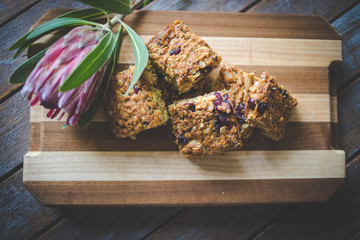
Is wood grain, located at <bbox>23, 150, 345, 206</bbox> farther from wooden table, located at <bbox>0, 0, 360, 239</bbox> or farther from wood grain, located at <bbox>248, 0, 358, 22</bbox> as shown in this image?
wood grain, located at <bbox>248, 0, 358, 22</bbox>

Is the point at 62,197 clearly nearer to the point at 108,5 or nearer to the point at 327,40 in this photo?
the point at 108,5

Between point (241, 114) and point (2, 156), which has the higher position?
point (241, 114)

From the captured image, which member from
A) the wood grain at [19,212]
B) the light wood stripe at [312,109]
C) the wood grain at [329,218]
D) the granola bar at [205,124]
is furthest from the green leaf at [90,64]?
the wood grain at [329,218]

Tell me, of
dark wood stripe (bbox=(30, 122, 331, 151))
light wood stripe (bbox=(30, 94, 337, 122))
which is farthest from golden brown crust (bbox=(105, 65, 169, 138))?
light wood stripe (bbox=(30, 94, 337, 122))

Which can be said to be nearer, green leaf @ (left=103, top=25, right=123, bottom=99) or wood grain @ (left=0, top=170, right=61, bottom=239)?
green leaf @ (left=103, top=25, right=123, bottom=99)

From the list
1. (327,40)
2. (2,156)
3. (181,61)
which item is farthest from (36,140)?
(327,40)
